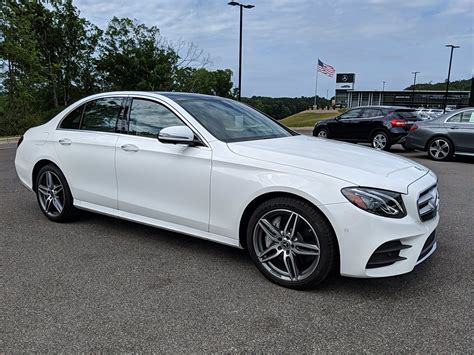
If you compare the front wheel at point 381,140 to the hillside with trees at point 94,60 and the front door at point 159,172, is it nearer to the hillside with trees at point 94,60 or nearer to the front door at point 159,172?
the front door at point 159,172

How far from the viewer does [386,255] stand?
2840 millimetres

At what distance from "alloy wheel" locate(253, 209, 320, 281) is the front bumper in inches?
8.7

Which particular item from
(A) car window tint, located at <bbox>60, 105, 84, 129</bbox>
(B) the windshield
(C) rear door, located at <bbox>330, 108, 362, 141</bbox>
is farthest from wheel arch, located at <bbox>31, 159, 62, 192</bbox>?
(C) rear door, located at <bbox>330, 108, 362, 141</bbox>

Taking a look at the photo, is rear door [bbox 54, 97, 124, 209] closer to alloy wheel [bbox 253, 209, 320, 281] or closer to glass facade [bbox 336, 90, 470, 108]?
alloy wheel [bbox 253, 209, 320, 281]

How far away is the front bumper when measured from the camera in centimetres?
278

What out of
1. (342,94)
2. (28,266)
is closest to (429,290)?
(28,266)

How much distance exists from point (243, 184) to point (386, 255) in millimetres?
1195

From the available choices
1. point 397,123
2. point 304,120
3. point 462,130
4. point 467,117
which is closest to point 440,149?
point 462,130

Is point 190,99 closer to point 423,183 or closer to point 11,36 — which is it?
point 423,183

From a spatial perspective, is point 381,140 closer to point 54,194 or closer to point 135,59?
point 54,194

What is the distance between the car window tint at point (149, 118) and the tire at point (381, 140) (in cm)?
1050

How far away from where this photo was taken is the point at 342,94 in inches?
4058

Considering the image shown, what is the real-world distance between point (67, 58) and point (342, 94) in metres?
82.6

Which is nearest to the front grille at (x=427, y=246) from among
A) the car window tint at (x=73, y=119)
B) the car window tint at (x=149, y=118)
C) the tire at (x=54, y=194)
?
the car window tint at (x=149, y=118)
